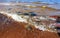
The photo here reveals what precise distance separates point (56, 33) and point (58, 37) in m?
0.06

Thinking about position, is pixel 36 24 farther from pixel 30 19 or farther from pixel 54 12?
pixel 54 12

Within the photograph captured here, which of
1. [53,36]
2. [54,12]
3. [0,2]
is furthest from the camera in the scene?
[0,2]

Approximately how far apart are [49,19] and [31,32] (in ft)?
1.06

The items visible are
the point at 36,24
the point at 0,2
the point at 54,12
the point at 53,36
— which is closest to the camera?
the point at 53,36

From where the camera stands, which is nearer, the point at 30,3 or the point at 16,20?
the point at 16,20

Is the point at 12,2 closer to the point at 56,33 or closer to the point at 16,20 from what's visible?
the point at 16,20

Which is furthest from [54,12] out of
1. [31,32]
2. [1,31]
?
[1,31]

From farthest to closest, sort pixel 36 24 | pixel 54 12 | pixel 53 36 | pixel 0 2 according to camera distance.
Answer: pixel 0 2, pixel 54 12, pixel 36 24, pixel 53 36

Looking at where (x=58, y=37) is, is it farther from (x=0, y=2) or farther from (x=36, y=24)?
(x=0, y=2)

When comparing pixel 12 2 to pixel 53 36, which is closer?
pixel 53 36

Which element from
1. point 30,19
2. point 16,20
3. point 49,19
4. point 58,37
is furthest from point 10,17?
point 58,37

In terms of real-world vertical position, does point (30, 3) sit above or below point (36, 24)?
above

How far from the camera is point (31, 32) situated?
2.07 metres

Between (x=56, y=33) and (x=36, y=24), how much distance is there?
0.94 ft
